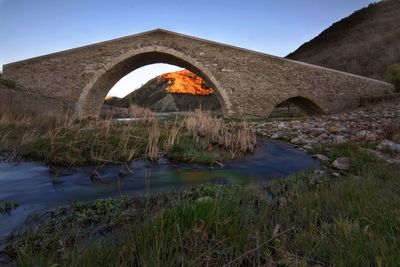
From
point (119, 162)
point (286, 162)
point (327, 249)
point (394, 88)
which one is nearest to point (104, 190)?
point (119, 162)

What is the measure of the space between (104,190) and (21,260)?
8.36ft

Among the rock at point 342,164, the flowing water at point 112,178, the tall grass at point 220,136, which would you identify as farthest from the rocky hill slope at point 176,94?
the rock at point 342,164

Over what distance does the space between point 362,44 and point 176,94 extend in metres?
27.9

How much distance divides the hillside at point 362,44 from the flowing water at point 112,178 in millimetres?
27120

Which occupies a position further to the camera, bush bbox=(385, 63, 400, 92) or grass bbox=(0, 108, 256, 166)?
bush bbox=(385, 63, 400, 92)

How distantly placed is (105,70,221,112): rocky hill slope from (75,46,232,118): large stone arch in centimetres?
2305

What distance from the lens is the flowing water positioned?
3.62 m

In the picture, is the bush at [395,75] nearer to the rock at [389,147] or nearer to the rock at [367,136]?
the rock at [367,136]

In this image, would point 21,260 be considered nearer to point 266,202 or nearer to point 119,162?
point 266,202

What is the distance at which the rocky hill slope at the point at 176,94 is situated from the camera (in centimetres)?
4481

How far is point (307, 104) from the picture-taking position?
66.5 feet

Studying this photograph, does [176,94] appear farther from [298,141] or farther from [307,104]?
[298,141]

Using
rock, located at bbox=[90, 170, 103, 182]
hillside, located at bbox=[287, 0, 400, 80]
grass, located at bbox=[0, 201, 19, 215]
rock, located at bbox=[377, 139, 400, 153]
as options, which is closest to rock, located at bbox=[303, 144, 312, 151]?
rock, located at bbox=[377, 139, 400, 153]

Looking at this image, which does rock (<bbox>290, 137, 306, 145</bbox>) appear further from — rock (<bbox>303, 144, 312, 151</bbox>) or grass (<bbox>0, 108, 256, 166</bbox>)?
grass (<bbox>0, 108, 256, 166</bbox>)
